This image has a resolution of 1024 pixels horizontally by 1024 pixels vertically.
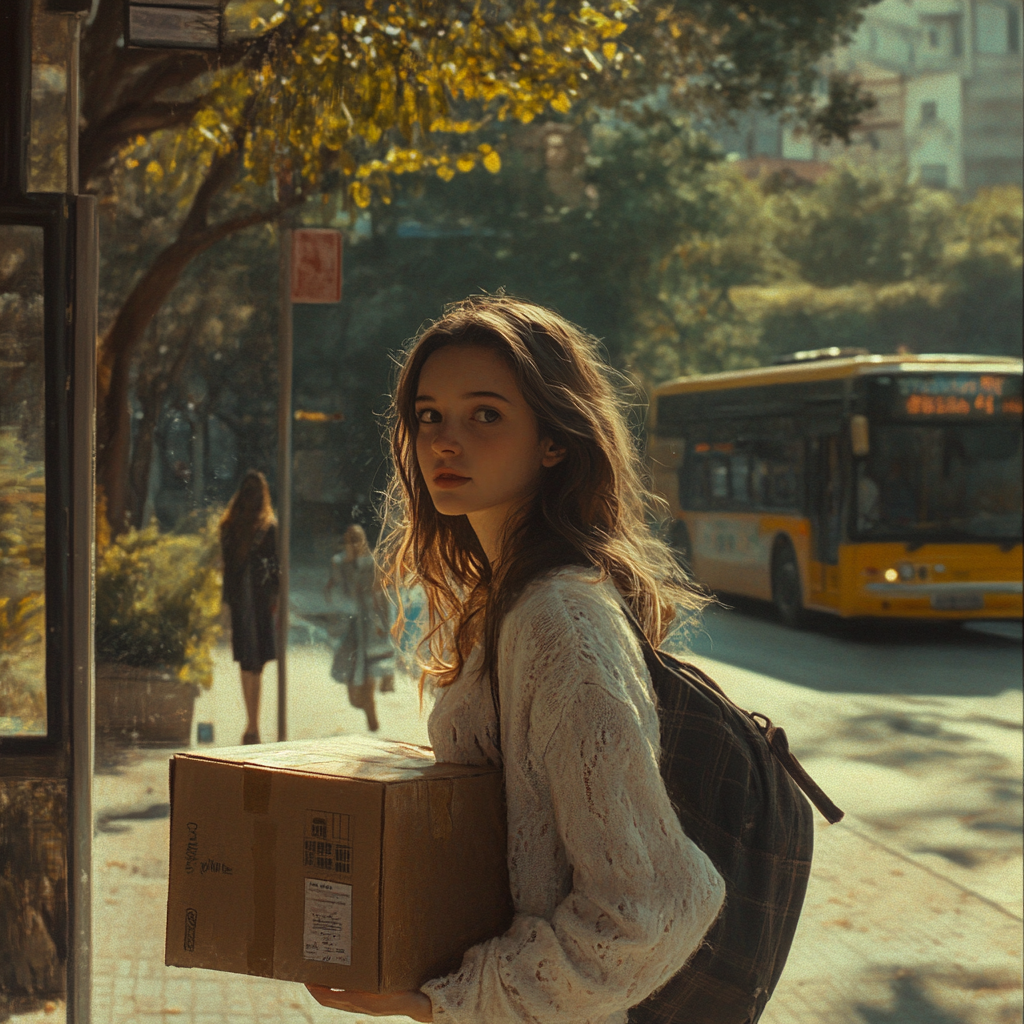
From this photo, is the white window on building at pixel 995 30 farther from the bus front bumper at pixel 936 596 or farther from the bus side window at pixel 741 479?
the bus front bumper at pixel 936 596

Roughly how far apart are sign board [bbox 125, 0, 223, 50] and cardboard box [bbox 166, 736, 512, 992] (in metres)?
2.41

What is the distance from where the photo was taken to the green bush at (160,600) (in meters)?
5.43

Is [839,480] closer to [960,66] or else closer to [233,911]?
[233,911]

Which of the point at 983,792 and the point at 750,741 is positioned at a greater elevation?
the point at 750,741

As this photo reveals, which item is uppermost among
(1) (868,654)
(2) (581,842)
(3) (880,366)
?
(3) (880,366)

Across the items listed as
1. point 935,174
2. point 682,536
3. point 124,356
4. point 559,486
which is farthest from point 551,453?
point 935,174

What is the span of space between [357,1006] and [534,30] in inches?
176

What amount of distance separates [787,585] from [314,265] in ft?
33.2

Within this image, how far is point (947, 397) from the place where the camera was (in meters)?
13.7

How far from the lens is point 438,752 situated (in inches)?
73.2

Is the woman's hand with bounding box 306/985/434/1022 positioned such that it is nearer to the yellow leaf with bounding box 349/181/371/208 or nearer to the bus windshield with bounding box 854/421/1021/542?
the yellow leaf with bounding box 349/181/371/208

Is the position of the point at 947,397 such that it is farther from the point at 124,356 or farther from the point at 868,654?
the point at 124,356

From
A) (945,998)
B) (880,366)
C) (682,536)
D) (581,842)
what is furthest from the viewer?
(682,536)

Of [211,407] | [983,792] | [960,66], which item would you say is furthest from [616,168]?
[960,66]
